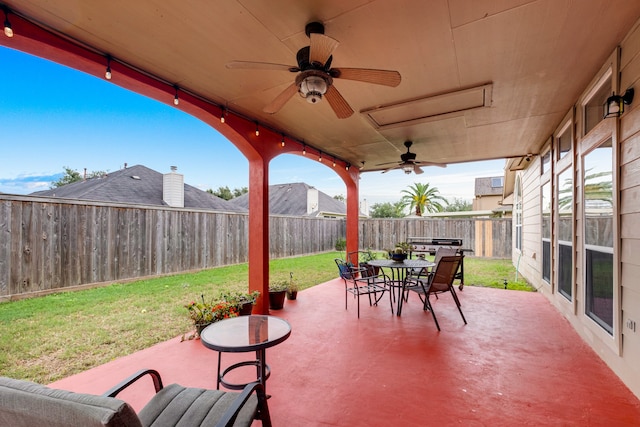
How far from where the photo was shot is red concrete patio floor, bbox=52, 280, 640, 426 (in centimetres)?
195

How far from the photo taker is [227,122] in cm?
349

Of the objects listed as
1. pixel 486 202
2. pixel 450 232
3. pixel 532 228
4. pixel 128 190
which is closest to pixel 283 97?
pixel 532 228

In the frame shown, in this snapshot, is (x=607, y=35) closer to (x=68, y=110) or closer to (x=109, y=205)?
(x=109, y=205)

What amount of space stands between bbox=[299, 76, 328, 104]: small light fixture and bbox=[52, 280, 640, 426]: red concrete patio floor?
87.9 inches

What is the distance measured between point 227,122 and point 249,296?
219cm

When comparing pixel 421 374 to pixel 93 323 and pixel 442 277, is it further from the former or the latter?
pixel 93 323

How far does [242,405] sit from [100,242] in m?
4.85

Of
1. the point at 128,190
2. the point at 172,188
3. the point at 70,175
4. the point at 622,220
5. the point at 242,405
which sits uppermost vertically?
the point at 70,175

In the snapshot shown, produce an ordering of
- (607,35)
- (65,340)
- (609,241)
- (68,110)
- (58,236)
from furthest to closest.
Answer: (68,110) → (58,236) → (65,340) → (609,241) → (607,35)

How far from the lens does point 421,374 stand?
245cm

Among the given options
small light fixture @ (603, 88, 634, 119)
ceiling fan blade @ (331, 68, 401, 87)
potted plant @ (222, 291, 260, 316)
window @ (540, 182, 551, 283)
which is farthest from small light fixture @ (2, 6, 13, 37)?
window @ (540, 182, 551, 283)

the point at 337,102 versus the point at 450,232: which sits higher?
the point at 337,102

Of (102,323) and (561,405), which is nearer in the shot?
(561,405)

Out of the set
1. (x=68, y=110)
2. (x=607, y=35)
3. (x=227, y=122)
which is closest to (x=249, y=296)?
(x=227, y=122)
